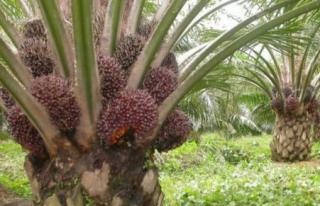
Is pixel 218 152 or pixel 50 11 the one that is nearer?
pixel 50 11

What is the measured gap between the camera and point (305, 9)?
7.68ft

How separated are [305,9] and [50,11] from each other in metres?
1.27

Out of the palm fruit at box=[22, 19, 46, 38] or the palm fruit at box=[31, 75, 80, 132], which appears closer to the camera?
the palm fruit at box=[31, 75, 80, 132]

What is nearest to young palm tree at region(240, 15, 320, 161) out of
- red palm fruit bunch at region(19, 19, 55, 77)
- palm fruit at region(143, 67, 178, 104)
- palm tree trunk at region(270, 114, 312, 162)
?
palm tree trunk at region(270, 114, 312, 162)

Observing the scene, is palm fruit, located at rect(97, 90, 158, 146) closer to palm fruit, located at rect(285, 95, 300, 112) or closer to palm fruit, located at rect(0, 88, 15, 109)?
palm fruit, located at rect(0, 88, 15, 109)

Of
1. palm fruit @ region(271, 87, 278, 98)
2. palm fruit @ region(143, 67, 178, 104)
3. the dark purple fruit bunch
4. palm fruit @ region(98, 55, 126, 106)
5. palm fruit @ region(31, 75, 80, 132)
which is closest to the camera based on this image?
palm fruit @ region(31, 75, 80, 132)

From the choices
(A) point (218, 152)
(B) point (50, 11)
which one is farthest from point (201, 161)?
(B) point (50, 11)

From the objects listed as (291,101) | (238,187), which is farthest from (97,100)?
(291,101)

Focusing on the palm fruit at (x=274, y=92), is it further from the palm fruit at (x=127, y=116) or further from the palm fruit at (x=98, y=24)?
the palm fruit at (x=127, y=116)

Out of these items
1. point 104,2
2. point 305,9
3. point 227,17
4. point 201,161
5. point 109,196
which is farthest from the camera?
point 201,161

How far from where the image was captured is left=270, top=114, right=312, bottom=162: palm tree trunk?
752 centimetres

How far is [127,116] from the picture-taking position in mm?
2393

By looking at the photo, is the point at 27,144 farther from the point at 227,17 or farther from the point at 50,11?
the point at 227,17

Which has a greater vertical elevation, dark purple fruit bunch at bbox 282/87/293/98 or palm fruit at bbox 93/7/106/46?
palm fruit at bbox 93/7/106/46
